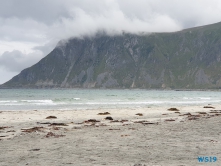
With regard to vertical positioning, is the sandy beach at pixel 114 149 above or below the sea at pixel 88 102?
Answer: above

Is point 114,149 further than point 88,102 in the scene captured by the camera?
No

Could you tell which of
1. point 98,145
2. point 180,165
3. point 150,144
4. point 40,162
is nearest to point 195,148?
point 150,144

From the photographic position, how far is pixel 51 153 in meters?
10.1

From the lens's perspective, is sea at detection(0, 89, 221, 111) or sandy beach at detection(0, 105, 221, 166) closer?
sandy beach at detection(0, 105, 221, 166)

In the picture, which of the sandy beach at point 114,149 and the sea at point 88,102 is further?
the sea at point 88,102

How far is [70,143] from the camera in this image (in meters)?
12.1

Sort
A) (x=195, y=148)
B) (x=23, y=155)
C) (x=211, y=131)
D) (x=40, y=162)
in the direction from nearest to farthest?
(x=40, y=162) < (x=23, y=155) < (x=195, y=148) < (x=211, y=131)

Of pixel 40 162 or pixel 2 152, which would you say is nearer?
pixel 40 162

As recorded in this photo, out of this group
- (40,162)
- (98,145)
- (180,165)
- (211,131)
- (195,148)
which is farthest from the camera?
(211,131)

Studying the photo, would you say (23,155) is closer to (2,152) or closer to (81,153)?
(2,152)

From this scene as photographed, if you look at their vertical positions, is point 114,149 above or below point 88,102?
above

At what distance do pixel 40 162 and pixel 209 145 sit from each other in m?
6.39

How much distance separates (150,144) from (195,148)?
71.0 inches

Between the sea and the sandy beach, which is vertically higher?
the sandy beach
